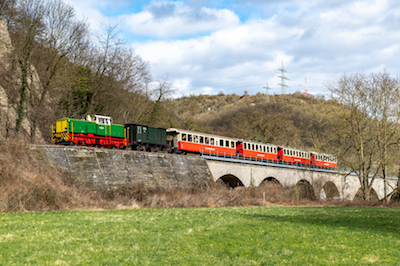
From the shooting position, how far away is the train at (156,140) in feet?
104

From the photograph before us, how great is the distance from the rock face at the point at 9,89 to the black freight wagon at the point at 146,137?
34.5 feet

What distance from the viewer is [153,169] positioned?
1273 inches

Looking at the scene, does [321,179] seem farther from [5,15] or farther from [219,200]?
[5,15]

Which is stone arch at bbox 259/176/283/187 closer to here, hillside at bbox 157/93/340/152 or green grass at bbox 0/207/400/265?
hillside at bbox 157/93/340/152

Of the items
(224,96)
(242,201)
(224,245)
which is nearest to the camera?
(224,245)

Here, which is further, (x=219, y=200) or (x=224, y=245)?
(x=219, y=200)

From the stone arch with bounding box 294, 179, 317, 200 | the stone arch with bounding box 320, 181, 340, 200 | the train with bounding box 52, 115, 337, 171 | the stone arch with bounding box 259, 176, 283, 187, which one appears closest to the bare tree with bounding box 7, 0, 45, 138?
the train with bounding box 52, 115, 337, 171

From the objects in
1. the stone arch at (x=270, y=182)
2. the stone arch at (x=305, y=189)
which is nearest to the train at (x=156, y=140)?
the stone arch at (x=270, y=182)

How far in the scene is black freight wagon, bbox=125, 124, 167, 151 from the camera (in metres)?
36.9

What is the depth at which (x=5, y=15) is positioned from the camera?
41406mm

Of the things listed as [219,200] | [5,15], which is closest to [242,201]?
[219,200]

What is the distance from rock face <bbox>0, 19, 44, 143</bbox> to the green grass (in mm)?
23809

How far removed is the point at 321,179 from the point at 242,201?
83.5 feet

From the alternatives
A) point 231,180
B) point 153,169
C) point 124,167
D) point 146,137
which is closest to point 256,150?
point 231,180
